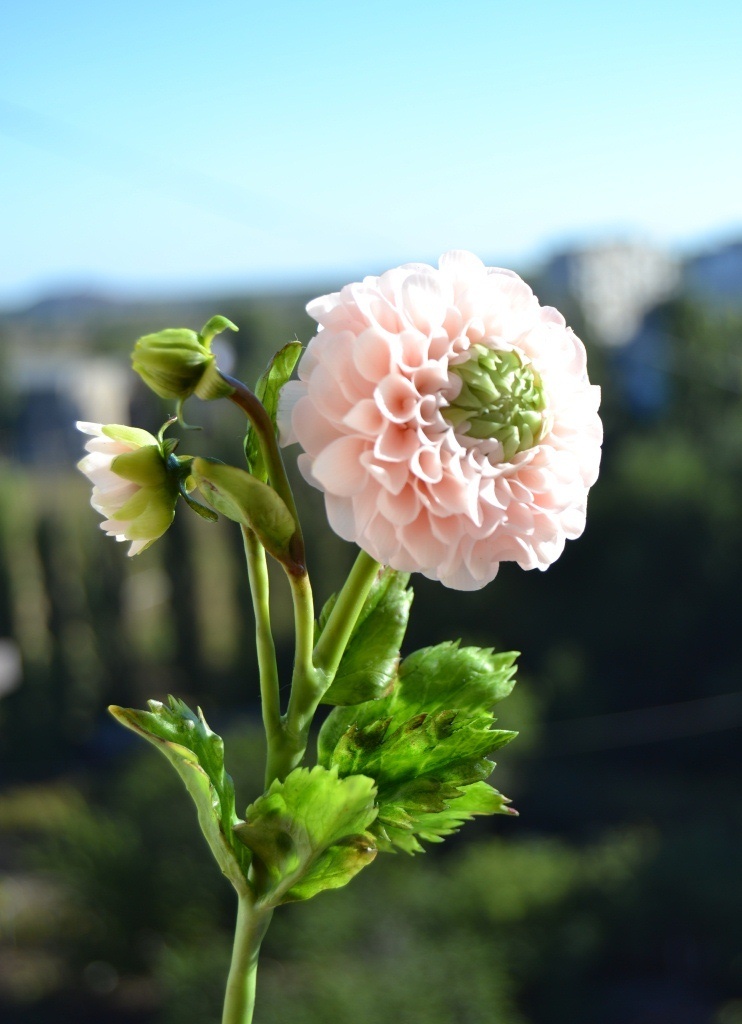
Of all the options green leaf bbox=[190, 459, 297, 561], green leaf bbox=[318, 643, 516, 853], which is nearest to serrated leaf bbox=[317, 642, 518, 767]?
green leaf bbox=[318, 643, 516, 853]

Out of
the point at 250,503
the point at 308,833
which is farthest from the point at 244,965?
the point at 250,503

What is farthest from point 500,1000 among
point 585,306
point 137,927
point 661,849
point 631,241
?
point 631,241

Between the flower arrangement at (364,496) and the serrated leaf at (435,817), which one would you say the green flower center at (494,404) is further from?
the serrated leaf at (435,817)

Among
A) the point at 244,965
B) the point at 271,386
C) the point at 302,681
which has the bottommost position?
the point at 244,965

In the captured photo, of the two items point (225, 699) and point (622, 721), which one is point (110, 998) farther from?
point (622, 721)

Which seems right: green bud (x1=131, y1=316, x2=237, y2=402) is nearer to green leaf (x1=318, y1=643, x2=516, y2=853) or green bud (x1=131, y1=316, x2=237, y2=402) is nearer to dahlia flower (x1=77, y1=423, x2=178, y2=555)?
dahlia flower (x1=77, y1=423, x2=178, y2=555)

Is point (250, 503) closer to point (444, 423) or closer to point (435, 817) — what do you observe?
point (444, 423)
